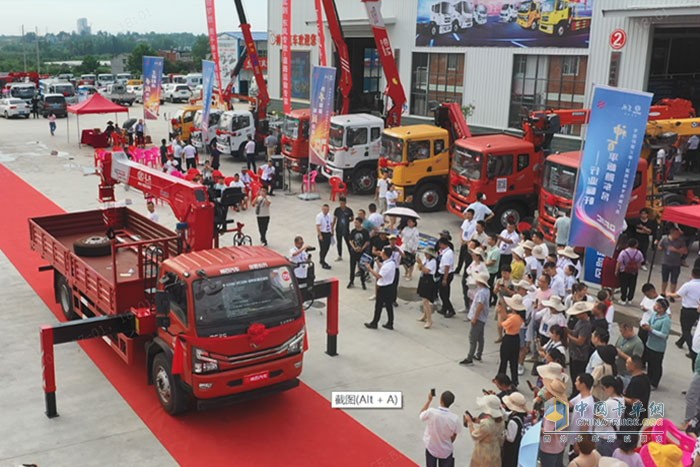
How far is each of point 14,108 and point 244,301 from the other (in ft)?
139

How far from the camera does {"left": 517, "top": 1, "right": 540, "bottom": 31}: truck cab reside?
2428 cm

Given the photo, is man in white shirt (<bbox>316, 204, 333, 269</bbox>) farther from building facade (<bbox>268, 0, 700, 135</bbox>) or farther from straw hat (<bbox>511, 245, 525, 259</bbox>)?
building facade (<bbox>268, 0, 700, 135</bbox>)

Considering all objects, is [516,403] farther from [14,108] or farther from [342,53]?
[14,108]

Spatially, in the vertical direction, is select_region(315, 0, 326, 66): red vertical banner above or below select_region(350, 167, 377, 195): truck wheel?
above

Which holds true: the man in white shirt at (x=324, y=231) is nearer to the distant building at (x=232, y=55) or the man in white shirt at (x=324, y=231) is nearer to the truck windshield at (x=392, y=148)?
the truck windshield at (x=392, y=148)

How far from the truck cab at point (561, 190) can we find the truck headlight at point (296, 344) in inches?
352

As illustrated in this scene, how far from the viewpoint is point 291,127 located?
2517 cm

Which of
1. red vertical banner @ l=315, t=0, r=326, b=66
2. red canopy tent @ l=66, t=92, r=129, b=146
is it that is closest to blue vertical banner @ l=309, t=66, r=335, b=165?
red vertical banner @ l=315, t=0, r=326, b=66

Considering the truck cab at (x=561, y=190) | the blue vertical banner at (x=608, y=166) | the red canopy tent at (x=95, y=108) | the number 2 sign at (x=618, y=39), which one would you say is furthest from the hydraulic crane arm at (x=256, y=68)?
the blue vertical banner at (x=608, y=166)

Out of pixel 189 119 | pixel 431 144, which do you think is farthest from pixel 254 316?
pixel 189 119

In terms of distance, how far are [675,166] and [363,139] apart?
935 cm

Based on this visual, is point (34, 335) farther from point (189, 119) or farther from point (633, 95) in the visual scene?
point (189, 119)

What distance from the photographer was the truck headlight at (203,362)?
8.17m

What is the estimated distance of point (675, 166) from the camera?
18375 mm
